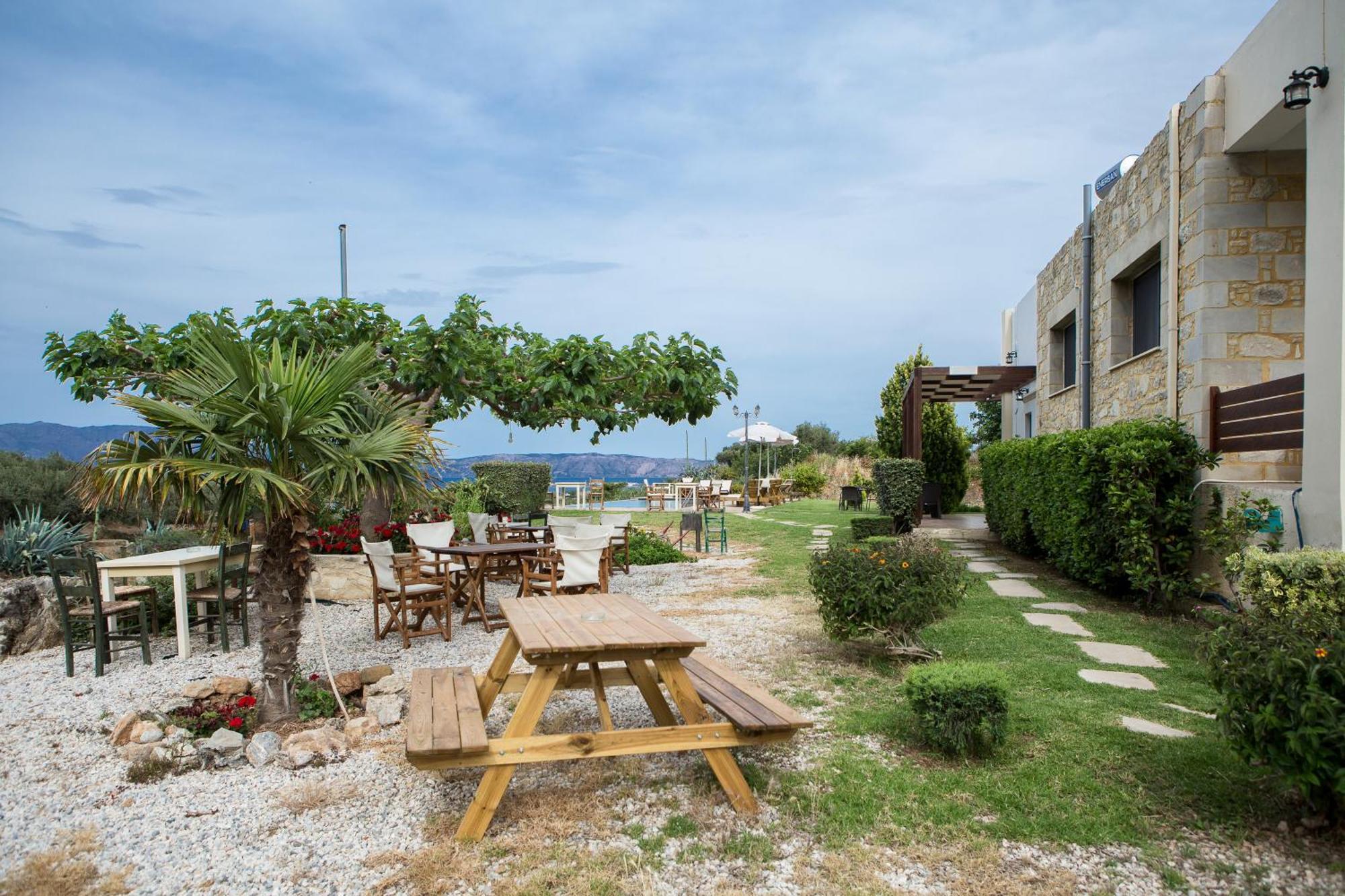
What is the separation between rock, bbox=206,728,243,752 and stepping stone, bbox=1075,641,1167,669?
17.3 ft

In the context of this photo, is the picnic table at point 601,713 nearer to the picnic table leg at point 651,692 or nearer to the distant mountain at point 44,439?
the picnic table leg at point 651,692

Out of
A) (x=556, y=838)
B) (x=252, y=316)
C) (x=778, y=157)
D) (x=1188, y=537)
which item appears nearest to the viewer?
(x=556, y=838)

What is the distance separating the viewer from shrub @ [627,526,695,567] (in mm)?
10883

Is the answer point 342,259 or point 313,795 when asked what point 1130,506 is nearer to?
point 313,795

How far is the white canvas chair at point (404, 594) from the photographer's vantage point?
A: 617cm

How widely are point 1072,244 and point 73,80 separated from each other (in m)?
12.2

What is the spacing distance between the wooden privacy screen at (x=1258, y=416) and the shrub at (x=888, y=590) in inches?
102

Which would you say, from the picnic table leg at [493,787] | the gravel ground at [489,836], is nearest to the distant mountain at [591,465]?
the gravel ground at [489,836]

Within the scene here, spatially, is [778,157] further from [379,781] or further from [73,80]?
[379,781]

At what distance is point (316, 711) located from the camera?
14.1 feet

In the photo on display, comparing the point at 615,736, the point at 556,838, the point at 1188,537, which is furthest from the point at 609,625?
the point at 1188,537

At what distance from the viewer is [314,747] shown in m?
3.69

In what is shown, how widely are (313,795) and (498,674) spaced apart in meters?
0.96

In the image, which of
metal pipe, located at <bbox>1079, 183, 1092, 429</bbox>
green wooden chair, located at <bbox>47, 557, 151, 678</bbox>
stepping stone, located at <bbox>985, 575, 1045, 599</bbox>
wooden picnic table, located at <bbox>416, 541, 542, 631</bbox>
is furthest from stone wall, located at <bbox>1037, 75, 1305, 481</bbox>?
green wooden chair, located at <bbox>47, 557, 151, 678</bbox>
